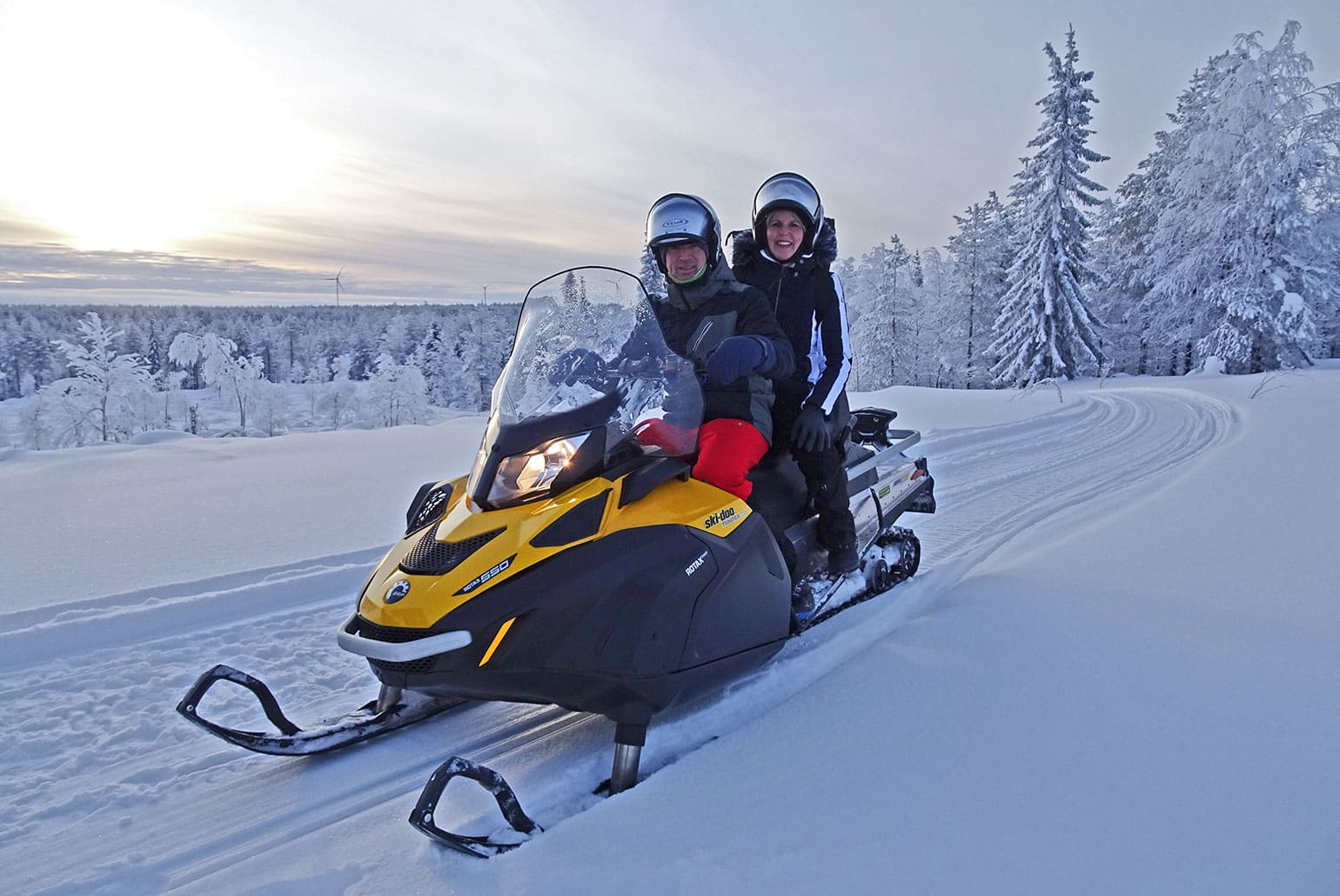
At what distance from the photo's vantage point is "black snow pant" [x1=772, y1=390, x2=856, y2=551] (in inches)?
140

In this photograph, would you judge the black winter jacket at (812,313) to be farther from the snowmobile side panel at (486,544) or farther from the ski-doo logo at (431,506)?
the ski-doo logo at (431,506)

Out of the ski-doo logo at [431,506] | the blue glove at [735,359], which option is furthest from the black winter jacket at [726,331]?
the ski-doo logo at [431,506]

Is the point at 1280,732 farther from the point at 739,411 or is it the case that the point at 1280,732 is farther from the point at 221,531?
the point at 221,531

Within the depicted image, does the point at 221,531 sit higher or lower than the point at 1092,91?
lower

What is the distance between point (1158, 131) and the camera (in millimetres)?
31359

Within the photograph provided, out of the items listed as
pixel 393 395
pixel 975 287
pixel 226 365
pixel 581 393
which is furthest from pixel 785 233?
pixel 226 365

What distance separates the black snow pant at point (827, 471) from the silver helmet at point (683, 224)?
0.84m

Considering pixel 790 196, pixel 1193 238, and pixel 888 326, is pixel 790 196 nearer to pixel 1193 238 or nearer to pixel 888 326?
pixel 1193 238

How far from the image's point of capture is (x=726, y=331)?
3.25 metres

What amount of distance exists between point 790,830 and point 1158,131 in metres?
38.0

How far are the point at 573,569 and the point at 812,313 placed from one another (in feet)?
6.60

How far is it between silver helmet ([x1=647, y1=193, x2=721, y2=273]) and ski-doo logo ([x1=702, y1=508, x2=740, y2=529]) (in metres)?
1.09

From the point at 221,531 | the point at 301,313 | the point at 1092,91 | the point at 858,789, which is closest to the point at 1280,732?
the point at 858,789

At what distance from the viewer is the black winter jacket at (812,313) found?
3635mm
